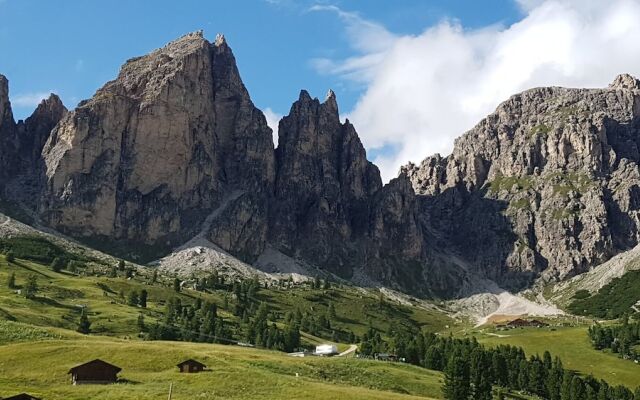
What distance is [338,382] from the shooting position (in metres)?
118

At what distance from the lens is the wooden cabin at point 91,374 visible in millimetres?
97375

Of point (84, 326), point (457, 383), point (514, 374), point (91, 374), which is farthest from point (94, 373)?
point (514, 374)

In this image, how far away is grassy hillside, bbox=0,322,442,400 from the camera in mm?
93625

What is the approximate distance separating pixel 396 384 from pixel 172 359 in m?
41.5

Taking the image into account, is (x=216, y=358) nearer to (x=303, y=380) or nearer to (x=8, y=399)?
(x=303, y=380)

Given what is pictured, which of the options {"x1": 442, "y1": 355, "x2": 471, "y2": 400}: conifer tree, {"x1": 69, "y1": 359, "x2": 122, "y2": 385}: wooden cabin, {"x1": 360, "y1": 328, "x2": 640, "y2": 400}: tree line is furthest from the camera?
{"x1": 360, "y1": 328, "x2": 640, "y2": 400}: tree line

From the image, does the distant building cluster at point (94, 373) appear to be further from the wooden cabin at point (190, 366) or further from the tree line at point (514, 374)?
the tree line at point (514, 374)

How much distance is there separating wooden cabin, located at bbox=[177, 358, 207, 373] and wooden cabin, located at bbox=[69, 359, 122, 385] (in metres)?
12.1

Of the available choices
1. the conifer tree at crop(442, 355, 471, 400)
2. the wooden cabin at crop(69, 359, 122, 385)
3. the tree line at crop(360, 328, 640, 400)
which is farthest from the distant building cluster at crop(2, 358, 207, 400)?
the tree line at crop(360, 328, 640, 400)

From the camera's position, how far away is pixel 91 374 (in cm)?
9794

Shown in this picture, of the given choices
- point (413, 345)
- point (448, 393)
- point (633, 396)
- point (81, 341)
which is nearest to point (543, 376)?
point (633, 396)

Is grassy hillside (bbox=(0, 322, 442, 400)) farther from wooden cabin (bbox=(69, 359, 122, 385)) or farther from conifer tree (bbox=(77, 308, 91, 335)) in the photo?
conifer tree (bbox=(77, 308, 91, 335))

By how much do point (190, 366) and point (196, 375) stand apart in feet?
13.5

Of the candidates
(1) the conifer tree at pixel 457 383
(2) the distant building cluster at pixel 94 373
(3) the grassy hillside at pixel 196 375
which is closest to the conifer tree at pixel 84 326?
(3) the grassy hillside at pixel 196 375
